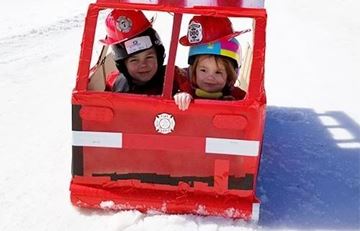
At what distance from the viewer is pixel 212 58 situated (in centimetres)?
360

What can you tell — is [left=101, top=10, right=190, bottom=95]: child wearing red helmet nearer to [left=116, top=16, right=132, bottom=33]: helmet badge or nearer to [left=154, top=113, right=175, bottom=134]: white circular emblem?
[left=116, top=16, right=132, bottom=33]: helmet badge

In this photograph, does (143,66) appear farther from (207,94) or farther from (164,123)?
(164,123)

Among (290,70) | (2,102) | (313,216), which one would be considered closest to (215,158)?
(313,216)

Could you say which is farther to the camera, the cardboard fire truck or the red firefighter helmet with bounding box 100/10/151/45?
the red firefighter helmet with bounding box 100/10/151/45

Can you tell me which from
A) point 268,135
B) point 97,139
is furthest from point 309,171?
point 97,139

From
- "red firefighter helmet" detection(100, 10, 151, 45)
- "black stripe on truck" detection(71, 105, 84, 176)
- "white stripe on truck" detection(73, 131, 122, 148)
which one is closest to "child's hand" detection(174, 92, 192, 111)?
"white stripe on truck" detection(73, 131, 122, 148)

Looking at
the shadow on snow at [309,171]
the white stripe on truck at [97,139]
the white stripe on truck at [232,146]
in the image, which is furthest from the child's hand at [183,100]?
the shadow on snow at [309,171]

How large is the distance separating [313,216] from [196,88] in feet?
3.61

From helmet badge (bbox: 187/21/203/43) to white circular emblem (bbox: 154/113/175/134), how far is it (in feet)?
1.93

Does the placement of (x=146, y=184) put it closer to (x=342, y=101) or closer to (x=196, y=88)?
(x=196, y=88)

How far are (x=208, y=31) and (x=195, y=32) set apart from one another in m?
0.08

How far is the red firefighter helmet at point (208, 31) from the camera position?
Answer: 3.53m

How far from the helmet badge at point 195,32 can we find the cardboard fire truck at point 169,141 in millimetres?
234

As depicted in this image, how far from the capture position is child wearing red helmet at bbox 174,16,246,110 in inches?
139
